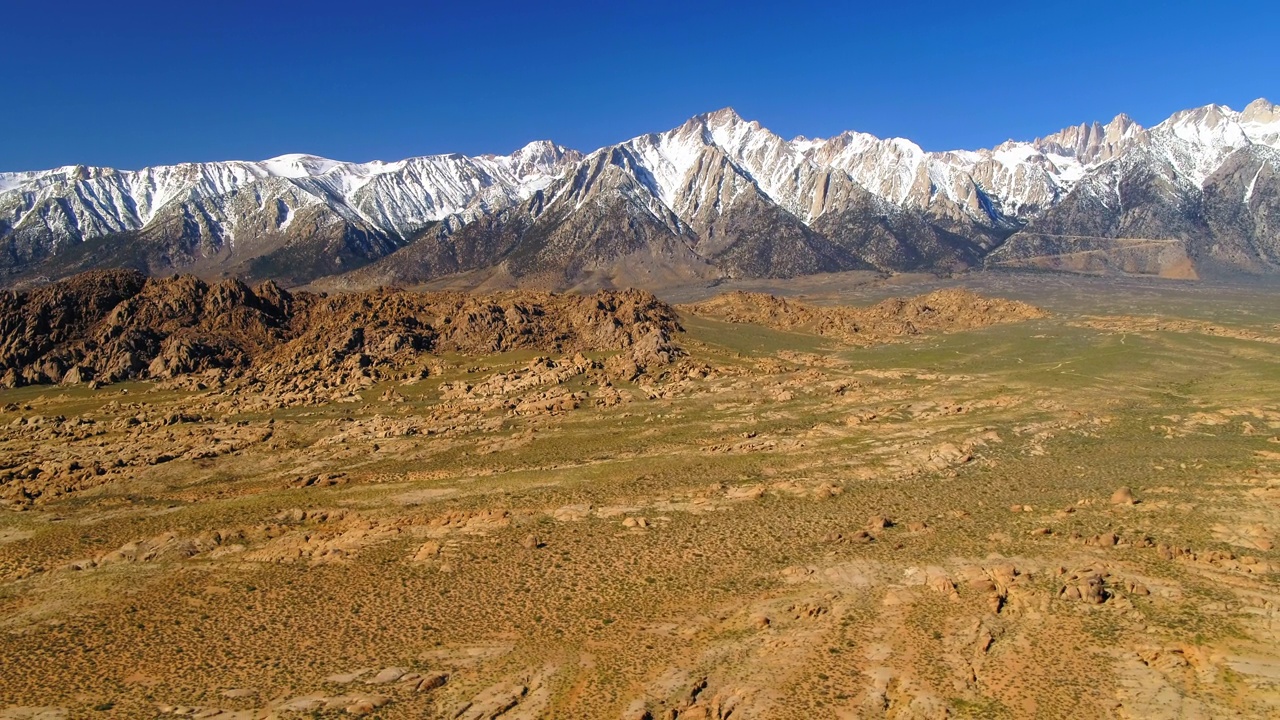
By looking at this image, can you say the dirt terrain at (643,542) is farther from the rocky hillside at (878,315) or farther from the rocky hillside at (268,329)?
the rocky hillside at (878,315)

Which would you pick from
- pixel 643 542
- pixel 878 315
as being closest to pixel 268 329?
pixel 643 542

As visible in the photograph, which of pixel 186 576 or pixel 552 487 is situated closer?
pixel 186 576

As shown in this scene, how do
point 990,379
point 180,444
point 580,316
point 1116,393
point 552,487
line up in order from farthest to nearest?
1. point 580,316
2. point 990,379
3. point 1116,393
4. point 180,444
5. point 552,487

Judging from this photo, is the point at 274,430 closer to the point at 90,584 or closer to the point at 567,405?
the point at 567,405

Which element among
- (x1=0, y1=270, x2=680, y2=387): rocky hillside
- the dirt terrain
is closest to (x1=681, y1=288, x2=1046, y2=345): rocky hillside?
(x1=0, y1=270, x2=680, y2=387): rocky hillside

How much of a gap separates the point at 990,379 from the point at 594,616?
2326 inches

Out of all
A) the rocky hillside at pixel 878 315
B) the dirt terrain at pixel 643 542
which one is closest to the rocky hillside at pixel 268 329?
the dirt terrain at pixel 643 542

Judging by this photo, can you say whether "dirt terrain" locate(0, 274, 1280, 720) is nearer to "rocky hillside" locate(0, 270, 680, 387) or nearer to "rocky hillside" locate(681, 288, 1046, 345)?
"rocky hillside" locate(0, 270, 680, 387)

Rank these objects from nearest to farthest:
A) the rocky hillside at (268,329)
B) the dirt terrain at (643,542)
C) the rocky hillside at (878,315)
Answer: the dirt terrain at (643,542) < the rocky hillside at (268,329) < the rocky hillside at (878,315)

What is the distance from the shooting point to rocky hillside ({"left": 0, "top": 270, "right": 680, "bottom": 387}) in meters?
81.5

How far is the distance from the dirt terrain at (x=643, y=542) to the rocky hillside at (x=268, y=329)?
10.9 ft

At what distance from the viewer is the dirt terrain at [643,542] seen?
71.4 feet

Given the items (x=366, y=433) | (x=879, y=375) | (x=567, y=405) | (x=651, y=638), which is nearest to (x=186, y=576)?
(x=651, y=638)

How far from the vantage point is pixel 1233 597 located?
25703mm
